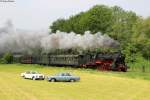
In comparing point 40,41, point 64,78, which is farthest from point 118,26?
point 64,78

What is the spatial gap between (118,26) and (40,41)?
26.8m

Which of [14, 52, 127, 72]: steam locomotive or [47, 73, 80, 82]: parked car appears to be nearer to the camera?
[47, 73, 80, 82]: parked car

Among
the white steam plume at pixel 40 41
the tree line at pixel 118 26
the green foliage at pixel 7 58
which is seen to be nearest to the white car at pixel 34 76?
the white steam plume at pixel 40 41

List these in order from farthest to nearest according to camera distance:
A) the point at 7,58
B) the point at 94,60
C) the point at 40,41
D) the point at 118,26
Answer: the point at 118,26, the point at 7,58, the point at 40,41, the point at 94,60

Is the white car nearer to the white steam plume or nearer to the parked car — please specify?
the parked car

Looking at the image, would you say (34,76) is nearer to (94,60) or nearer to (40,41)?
(94,60)

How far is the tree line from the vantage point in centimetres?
10269

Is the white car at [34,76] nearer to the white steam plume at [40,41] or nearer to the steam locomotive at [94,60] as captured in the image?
the steam locomotive at [94,60]

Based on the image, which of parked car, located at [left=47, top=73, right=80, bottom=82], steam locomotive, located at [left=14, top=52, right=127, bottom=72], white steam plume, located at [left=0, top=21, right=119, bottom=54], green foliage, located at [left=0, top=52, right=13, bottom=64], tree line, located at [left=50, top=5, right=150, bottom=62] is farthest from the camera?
green foliage, located at [left=0, top=52, right=13, bottom=64]

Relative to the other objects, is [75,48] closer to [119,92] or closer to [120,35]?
[120,35]

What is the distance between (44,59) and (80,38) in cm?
1190

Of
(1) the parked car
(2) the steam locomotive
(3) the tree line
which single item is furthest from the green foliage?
(1) the parked car

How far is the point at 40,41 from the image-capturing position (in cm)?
9706

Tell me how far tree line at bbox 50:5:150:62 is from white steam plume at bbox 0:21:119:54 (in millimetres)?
13068
